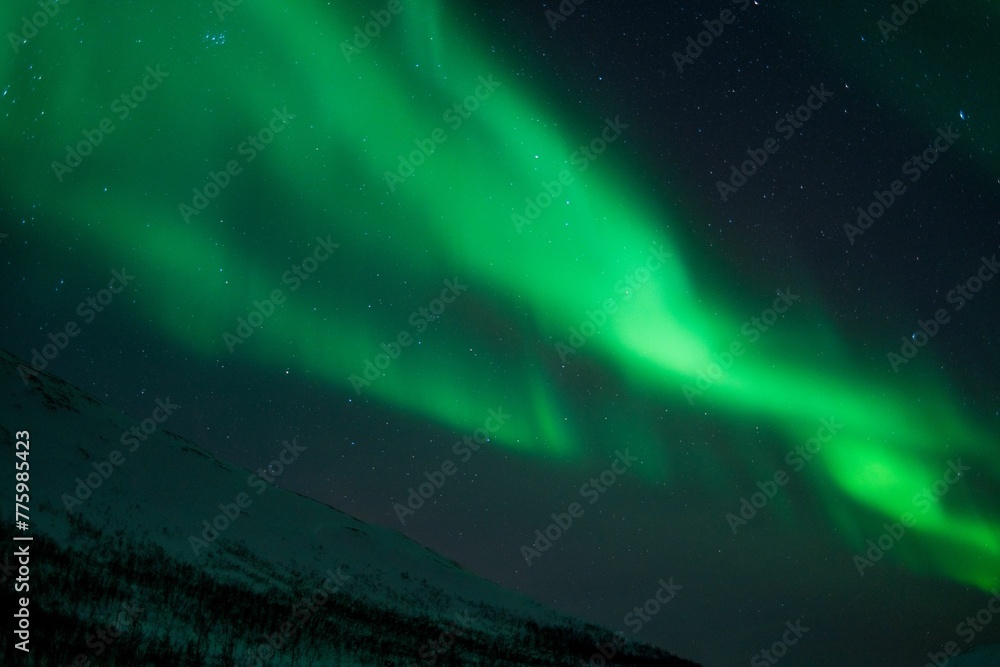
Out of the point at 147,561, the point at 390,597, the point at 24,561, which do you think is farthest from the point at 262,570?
the point at 24,561

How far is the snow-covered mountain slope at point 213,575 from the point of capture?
984cm

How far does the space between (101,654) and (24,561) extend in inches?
197

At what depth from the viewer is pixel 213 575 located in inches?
970

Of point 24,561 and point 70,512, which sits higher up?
point 24,561

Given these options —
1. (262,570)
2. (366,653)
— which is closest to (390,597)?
(262,570)

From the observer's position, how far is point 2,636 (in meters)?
7.01

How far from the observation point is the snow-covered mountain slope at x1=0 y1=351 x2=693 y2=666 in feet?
32.3

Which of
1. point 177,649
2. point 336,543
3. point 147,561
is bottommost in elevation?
point 336,543

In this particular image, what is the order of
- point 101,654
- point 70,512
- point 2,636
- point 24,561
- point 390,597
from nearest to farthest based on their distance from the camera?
1. point 2,636
2. point 101,654
3. point 24,561
4. point 70,512
5. point 390,597

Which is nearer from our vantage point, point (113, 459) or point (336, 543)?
point (113, 459)

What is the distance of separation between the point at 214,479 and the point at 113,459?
17848mm

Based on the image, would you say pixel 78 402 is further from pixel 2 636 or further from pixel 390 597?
pixel 2 636

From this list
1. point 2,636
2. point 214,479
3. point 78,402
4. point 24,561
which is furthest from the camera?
point 214,479

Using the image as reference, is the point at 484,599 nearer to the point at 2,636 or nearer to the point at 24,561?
the point at 24,561
